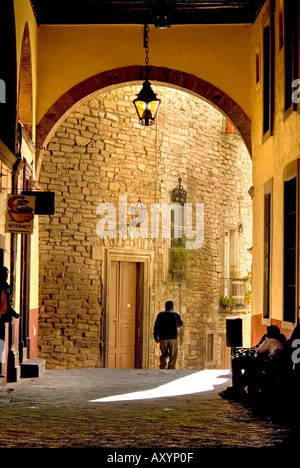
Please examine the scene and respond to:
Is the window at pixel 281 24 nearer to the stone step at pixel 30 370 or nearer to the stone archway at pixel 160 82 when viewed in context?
the stone archway at pixel 160 82

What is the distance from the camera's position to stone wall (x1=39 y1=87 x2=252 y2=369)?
17219mm

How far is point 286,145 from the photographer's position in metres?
11.0

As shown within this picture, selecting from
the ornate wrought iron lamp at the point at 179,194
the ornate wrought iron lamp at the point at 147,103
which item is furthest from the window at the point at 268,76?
the ornate wrought iron lamp at the point at 179,194

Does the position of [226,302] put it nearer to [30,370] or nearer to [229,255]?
[229,255]

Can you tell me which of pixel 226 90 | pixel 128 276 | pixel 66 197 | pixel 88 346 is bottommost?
pixel 88 346

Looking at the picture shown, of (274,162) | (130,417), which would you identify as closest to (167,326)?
(274,162)

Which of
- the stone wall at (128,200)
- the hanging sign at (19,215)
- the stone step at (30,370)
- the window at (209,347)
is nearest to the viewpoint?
the hanging sign at (19,215)

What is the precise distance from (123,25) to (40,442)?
30.9 ft

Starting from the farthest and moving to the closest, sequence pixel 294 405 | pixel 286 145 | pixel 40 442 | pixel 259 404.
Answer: pixel 286 145, pixel 259 404, pixel 294 405, pixel 40 442

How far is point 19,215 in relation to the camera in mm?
10672

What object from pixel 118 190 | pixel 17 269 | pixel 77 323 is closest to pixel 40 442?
pixel 17 269

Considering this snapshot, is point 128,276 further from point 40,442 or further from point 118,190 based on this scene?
point 40,442

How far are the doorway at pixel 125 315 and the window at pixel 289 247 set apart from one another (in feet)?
26.1

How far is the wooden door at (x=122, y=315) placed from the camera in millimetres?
18438
